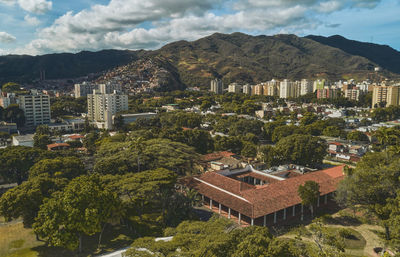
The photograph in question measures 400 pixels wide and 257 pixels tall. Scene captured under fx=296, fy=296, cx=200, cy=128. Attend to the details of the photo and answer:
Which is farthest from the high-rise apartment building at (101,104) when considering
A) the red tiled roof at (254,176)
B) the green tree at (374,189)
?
the green tree at (374,189)

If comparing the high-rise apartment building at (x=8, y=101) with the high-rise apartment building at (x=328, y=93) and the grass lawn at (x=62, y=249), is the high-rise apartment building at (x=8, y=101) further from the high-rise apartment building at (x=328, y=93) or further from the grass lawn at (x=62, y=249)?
the high-rise apartment building at (x=328, y=93)

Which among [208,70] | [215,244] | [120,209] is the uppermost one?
[208,70]

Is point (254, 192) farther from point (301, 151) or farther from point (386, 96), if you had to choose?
point (386, 96)

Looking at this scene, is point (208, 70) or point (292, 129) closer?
point (292, 129)

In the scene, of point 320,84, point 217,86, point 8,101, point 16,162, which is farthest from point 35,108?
point 320,84

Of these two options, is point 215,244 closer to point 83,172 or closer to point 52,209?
point 52,209

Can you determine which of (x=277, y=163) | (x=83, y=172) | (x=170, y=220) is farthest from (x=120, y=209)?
(x=277, y=163)
